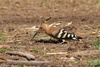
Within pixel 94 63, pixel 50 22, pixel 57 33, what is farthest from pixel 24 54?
pixel 50 22

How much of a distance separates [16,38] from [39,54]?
2.10 m

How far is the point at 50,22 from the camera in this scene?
1293cm

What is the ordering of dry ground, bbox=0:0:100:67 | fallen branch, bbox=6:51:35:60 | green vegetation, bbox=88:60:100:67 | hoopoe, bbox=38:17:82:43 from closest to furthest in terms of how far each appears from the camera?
green vegetation, bbox=88:60:100:67 < fallen branch, bbox=6:51:35:60 < dry ground, bbox=0:0:100:67 < hoopoe, bbox=38:17:82:43

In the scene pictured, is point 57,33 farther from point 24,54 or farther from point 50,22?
point 50,22

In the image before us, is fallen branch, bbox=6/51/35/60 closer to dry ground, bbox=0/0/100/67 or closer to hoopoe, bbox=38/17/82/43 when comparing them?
dry ground, bbox=0/0/100/67

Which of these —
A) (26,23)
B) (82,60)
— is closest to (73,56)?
(82,60)

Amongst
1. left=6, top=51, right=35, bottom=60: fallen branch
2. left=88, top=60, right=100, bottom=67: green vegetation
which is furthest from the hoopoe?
left=88, top=60, right=100, bottom=67: green vegetation

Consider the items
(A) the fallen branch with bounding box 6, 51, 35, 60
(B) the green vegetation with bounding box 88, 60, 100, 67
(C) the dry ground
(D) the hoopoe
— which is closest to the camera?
(B) the green vegetation with bounding box 88, 60, 100, 67

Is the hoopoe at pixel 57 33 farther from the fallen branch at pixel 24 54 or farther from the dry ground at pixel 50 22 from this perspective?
the fallen branch at pixel 24 54

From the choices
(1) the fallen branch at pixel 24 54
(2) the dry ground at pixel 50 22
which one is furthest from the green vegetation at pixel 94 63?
(1) the fallen branch at pixel 24 54

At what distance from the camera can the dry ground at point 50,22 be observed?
8.24m

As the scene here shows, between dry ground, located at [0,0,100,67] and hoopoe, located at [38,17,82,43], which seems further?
hoopoe, located at [38,17,82,43]

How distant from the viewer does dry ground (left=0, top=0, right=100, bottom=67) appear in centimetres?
824

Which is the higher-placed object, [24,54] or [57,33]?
[24,54]
